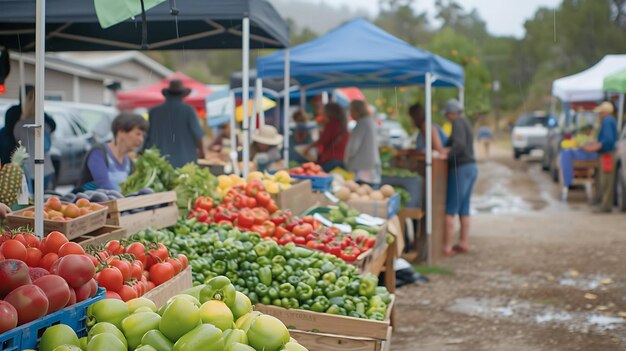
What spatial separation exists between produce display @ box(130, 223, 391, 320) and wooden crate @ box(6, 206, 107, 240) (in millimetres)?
295

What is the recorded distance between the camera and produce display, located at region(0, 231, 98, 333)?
8.49 feet

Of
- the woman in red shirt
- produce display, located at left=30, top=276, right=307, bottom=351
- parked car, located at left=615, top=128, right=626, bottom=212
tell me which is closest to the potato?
the woman in red shirt

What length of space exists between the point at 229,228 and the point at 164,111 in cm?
377

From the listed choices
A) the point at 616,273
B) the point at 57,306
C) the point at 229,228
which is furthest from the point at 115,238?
the point at 616,273

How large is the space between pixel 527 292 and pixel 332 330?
13.3ft

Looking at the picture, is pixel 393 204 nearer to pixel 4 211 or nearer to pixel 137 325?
pixel 4 211

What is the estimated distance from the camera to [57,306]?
8.96 feet

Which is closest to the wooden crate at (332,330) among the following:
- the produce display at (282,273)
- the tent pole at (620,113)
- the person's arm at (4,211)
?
the produce display at (282,273)

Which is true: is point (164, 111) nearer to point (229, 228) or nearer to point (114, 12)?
point (229, 228)

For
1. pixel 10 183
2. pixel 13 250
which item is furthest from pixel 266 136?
pixel 13 250

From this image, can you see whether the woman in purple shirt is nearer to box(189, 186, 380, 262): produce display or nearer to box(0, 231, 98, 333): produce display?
box(189, 186, 380, 262): produce display

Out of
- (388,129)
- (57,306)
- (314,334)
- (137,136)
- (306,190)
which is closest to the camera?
(57,306)

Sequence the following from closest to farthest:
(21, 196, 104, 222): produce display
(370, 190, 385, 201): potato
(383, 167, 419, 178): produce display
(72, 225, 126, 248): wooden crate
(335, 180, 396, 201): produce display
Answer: (72, 225, 126, 248): wooden crate < (21, 196, 104, 222): produce display < (335, 180, 396, 201): produce display < (370, 190, 385, 201): potato < (383, 167, 419, 178): produce display

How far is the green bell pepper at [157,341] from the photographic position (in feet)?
8.64
